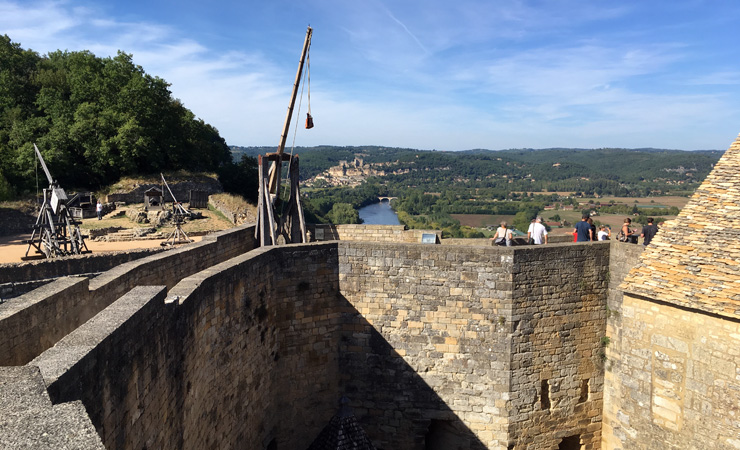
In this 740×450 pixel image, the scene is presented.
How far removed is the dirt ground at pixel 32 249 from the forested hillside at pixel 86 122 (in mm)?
7201

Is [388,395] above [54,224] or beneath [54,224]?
beneath

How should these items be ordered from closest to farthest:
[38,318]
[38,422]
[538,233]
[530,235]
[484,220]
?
[38,422] → [38,318] → [538,233] → [530,235] → [484,220]

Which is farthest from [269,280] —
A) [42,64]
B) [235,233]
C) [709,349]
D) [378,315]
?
[42,64]

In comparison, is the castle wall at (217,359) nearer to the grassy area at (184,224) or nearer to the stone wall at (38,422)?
the stone wall at (38,422)

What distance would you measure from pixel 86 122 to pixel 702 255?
29.0m

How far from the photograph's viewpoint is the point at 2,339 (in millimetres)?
5301

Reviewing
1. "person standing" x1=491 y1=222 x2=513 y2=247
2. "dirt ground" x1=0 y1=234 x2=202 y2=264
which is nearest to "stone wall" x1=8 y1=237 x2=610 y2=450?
"person standing" x1=491 y1=222 x2=513 y2=247

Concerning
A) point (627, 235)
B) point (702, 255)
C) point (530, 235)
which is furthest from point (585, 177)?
point (702, 255)

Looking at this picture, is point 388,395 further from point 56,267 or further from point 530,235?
point 56,267

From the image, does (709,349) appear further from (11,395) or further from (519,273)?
(11,395)

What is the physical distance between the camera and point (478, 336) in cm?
966

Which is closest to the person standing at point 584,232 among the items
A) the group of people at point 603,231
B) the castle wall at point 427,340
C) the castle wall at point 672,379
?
the group of people at point 603,231

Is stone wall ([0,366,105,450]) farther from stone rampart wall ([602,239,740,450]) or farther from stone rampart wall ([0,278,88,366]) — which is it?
stone rampart wall ([602,239,740,450])

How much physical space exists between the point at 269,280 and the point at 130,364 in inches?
168
